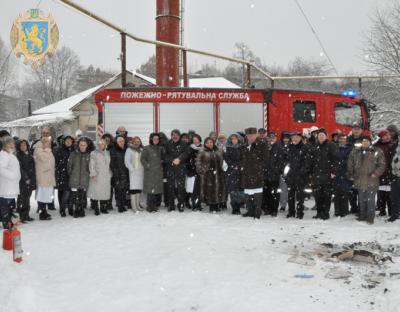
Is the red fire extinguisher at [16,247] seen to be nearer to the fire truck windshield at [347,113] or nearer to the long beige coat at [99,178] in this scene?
the long beige coat at [99,178]

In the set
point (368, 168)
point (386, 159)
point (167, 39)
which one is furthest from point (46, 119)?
point (368, 168)

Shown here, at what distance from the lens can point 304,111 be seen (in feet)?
43.5

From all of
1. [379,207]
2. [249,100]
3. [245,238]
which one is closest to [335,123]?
[249,100]

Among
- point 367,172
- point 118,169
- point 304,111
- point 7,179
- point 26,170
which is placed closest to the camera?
point 7,179

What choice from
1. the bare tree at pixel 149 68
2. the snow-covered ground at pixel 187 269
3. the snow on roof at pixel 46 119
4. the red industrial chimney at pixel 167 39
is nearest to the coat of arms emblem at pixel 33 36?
the red industrial chimney at pixel 167 39

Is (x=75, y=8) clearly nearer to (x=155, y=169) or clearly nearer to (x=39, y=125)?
(x=155, y=169)

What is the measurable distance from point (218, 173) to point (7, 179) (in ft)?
14.5

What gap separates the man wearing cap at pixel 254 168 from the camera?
9062 millimetres

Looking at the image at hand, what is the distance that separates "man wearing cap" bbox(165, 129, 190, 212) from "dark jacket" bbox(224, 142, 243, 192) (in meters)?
0.95

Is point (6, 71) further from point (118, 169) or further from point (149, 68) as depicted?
point (118, 169)

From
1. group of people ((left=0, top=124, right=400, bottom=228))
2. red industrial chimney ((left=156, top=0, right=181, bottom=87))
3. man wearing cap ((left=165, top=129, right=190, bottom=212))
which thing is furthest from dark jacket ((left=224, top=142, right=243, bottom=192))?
red industrial chimney ((left=156, top=0, right=181, bottom=87))

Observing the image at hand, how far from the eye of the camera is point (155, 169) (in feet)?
31.8

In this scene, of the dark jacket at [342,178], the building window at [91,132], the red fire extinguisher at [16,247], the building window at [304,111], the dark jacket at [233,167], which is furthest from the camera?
the building window at [91,132]

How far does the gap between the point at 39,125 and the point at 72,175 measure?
2876 cm
